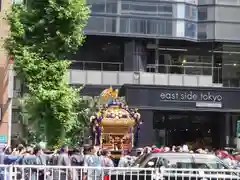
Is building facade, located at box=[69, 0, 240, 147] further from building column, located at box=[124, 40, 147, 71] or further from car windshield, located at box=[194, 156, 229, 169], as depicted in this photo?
car windshield, located at box=[194, 156, 229, 169]

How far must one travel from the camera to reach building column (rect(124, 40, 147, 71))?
3772 centimetres

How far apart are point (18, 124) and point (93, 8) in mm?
9351

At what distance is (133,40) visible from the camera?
1492 inches

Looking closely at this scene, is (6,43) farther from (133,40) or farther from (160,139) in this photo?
(160,139)

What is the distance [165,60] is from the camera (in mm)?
40344

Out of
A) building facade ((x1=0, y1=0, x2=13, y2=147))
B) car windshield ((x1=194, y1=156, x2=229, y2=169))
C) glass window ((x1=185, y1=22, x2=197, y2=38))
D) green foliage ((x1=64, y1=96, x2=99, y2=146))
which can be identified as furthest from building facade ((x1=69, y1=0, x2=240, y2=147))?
car windshield ((x1=194, y1=156, x2=229, y2=169))

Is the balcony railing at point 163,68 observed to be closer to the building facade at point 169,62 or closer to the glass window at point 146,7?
the building facade at point 169,62

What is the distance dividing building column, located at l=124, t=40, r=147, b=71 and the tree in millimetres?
14740

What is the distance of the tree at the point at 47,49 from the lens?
22.3 m

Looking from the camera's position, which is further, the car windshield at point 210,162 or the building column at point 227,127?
the building column at point 227,127

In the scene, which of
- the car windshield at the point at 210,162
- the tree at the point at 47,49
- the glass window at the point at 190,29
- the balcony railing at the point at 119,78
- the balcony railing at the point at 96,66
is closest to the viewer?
the car windshield at the point at 210,162

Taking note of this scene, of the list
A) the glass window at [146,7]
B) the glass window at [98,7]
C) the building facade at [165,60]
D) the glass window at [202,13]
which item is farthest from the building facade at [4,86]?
the glass window at [202,13]

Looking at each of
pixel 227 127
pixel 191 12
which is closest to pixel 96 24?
pixel 191 12

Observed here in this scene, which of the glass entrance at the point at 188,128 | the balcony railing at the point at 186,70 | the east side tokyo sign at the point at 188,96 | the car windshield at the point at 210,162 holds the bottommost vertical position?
the glass entrance at the point at 188,128
